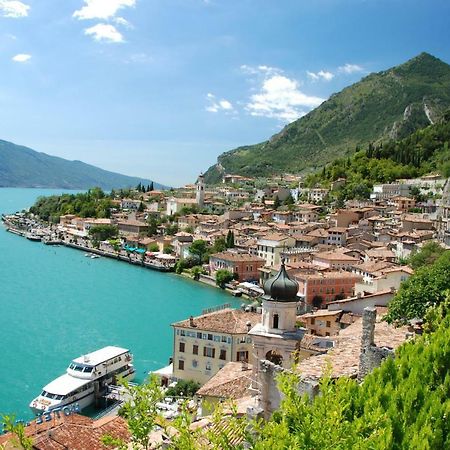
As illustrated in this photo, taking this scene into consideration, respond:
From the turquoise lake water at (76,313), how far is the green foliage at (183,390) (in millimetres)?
4269

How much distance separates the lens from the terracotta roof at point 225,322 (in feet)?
74.5

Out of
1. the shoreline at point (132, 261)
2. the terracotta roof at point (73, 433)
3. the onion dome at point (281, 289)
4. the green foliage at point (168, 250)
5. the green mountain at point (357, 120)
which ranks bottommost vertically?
the shoreline at point (132, 261)

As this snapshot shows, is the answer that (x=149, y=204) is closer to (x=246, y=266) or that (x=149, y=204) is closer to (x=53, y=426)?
(x=246, y=266)

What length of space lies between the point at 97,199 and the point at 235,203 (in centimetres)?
2707

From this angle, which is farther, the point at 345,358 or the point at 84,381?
the point at 84,381

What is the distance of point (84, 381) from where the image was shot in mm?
22062

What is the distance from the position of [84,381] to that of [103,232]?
5782 centimetres

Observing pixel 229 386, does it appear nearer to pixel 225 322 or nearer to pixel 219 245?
pixel 225 322

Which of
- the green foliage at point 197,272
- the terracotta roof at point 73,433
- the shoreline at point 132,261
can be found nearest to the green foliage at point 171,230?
the shoreline at point 132,261

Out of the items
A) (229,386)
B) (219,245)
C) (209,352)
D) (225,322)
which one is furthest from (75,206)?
(229,386)

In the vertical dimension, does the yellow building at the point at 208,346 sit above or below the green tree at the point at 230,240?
below

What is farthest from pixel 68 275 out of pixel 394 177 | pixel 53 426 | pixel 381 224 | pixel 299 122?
pixel 299 122

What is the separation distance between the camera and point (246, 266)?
5250 cm

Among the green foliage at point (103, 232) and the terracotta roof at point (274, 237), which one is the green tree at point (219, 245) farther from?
the green foliage at point (103, 232)
